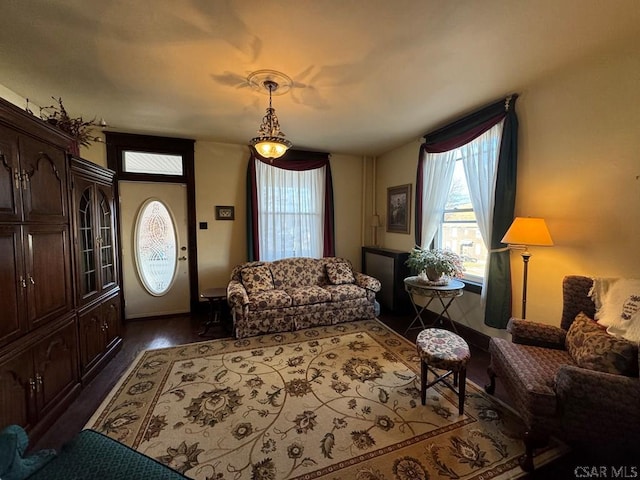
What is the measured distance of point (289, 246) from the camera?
4707 millimetres

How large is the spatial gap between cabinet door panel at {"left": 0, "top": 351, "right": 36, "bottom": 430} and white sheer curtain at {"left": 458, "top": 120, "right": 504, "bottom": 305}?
3914 mm

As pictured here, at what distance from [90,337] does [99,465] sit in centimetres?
218

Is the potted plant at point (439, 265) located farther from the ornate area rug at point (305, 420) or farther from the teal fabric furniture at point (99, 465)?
the teal fabric furniture at point (99, 465)

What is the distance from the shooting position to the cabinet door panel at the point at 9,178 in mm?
1642

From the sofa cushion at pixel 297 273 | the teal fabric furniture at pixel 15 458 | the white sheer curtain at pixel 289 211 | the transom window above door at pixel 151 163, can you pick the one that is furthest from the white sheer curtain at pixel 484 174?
the transom window above door at pixel 151 163

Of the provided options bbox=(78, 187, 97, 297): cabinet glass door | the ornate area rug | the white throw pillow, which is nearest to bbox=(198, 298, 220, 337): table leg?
the ornate area rug

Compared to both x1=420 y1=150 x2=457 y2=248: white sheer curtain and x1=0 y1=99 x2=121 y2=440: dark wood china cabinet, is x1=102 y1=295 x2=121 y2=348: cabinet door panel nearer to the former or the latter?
x1=0 y1=99 x2=121 y2=440: dark wood china cabinet

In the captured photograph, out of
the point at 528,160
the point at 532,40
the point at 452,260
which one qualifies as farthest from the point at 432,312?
the point at 532,40

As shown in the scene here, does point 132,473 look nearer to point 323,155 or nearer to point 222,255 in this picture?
point 222,255

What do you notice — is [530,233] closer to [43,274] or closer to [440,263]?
[440,263]

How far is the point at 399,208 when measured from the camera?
4516 mm

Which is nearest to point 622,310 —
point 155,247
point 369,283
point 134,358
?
point 369,283

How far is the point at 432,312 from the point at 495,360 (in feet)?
5.97

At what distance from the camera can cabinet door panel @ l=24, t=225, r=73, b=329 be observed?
Result: 186 centimetres
